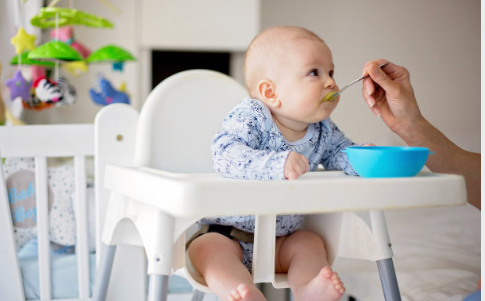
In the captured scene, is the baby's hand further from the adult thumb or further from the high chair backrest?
the high chair backrest

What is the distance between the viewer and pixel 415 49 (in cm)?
191

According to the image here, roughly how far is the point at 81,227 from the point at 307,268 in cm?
63

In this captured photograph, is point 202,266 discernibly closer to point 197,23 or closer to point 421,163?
point 421,163

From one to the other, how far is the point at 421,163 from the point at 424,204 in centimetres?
7

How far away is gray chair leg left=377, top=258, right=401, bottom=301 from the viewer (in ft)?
3.25

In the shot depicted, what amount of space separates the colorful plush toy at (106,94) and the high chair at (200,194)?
1.28 metres

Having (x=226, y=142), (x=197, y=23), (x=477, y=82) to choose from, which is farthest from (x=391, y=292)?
(x=197, y=23)

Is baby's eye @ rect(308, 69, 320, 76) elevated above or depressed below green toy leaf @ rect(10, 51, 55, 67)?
below

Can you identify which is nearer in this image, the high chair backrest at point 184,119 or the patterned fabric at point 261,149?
the patterned fabric at point 261,149

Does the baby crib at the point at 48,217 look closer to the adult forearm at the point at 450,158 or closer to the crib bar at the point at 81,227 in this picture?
the crib bar at the point at 81,227

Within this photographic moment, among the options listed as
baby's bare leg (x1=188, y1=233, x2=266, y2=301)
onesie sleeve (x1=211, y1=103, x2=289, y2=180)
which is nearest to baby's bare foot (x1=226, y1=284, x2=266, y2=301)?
baby's bare leg (x1=188, y1=233, x2=266, y2=301)

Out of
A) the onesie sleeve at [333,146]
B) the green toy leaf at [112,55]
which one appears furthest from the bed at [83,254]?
the green toy leaf at [112,55]

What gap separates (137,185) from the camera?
856mm

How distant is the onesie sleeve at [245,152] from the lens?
86cm
